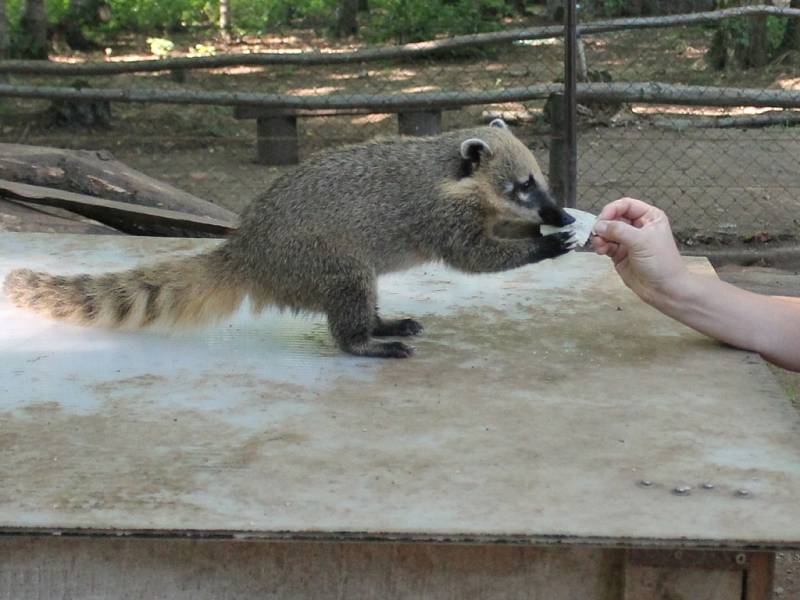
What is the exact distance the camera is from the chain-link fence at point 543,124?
247 inches

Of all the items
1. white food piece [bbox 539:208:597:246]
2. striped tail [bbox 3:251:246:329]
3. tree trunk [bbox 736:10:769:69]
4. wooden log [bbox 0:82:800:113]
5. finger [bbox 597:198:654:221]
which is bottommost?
striped tail [bbox 3:251:246:329]

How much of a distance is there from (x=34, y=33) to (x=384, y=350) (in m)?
8.37

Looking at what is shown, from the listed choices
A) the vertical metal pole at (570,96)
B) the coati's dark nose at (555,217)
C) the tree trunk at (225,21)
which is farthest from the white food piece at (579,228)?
the tree trunk at (225,21)

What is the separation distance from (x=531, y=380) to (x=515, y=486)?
583 mm

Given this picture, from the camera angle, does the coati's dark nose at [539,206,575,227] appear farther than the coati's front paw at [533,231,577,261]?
Yes

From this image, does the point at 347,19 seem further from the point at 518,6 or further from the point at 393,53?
the point at 393,53

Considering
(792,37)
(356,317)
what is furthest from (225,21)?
(356,317)

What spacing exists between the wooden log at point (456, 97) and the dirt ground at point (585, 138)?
14.0 inches

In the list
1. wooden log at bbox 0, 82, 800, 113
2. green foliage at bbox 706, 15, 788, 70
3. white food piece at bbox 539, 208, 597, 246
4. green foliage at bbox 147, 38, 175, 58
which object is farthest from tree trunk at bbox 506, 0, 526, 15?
white food piece at bbox 539, 208, 597, 246

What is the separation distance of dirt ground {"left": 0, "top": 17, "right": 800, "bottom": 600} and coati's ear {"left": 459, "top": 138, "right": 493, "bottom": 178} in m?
1.55

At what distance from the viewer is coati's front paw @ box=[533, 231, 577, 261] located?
278 cm

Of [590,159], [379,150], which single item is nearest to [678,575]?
[379,150]

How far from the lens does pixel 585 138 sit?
8.09 m

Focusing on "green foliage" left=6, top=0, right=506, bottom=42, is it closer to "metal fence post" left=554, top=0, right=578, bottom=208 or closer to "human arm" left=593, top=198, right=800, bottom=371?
"metal fence post" left=554, top=0, right=578, bottom=208
